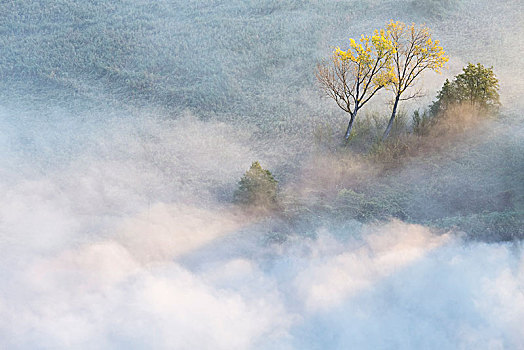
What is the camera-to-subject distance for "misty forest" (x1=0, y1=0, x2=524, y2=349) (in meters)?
10.4

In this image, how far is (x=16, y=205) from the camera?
540 inches

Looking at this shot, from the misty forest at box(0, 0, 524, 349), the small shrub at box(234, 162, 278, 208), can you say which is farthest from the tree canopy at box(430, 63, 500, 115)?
the small shrub at box(234, 162, 278, 208)

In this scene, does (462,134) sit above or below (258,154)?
above

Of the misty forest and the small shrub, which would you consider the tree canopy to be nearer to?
the misty forest

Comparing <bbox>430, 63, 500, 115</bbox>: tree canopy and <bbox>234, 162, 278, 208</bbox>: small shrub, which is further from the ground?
<bbox>430, 63, 500, 115</bbox>: tree canopy

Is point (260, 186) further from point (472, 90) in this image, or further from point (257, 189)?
point (472, 90)

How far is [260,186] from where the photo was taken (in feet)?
42.9

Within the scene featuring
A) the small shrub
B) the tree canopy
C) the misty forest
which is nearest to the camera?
the misty forest

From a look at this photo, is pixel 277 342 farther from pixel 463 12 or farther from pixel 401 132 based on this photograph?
pixel 463 12

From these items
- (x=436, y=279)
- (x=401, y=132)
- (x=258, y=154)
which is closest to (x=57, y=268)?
(x=258, y=154)

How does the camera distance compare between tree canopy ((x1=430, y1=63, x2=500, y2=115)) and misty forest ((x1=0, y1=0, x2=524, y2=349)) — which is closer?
misty forest ((x1=0, y1=0, x2=524, y2=349))

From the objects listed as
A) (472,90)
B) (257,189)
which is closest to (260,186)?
(257,189)

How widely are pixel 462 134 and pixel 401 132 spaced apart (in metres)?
1.82

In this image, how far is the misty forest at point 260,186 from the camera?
10.4 m
